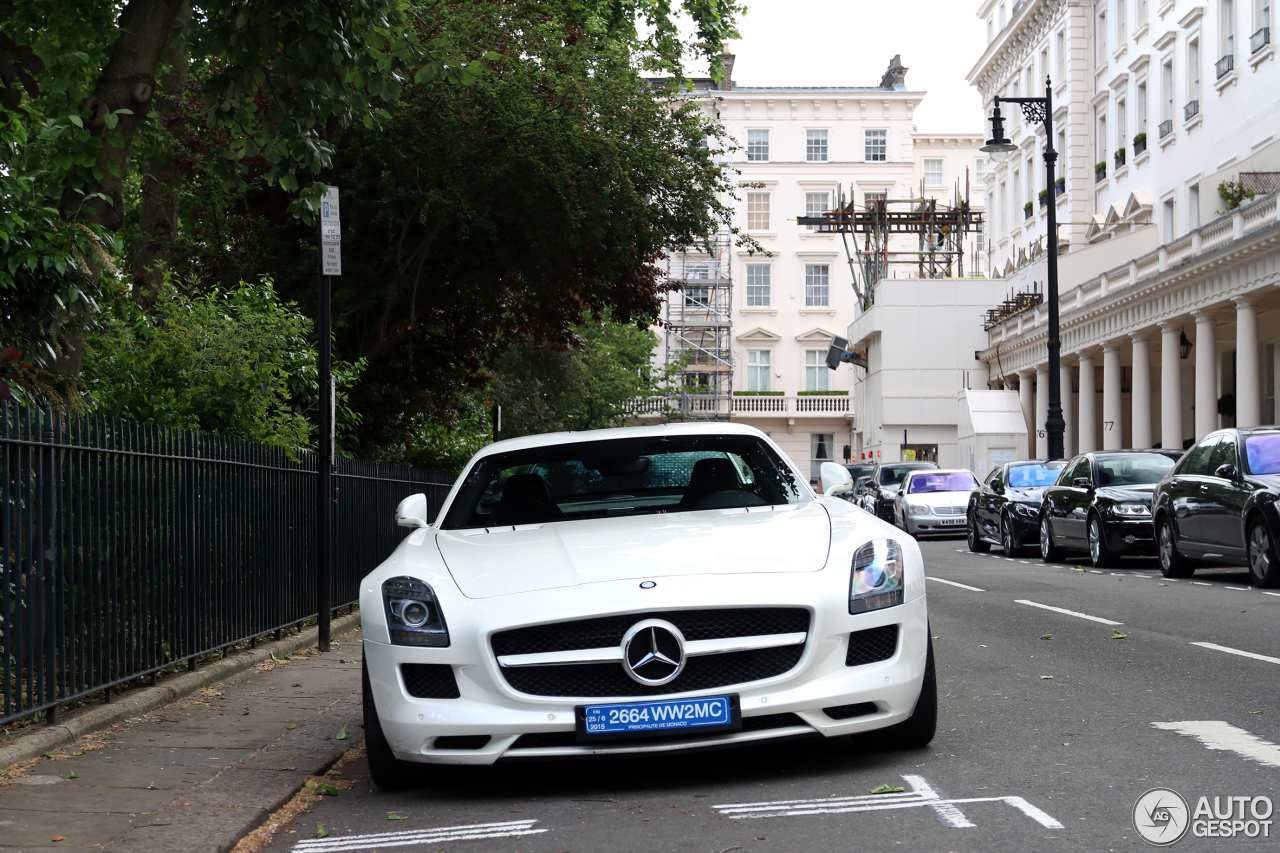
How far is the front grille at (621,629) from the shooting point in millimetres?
6004

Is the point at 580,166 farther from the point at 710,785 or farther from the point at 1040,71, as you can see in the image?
the point at 1040,71

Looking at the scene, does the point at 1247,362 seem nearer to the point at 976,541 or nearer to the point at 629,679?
the point at 976,541

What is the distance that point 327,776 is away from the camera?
6926 mm

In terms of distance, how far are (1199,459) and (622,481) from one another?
1153 centimetres

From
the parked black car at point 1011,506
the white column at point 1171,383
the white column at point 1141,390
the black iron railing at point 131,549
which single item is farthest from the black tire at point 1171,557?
the white column at point 1141,390

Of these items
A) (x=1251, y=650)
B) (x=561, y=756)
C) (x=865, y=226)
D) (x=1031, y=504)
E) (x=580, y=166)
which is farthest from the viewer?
(x=865, y=226)

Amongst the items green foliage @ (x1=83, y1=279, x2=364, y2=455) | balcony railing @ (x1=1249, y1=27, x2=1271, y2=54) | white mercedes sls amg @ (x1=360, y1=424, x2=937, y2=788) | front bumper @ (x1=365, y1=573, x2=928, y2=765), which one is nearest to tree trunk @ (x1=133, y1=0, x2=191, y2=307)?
green foliage @ (x1=83, y1=279, x2=364, y2=455)

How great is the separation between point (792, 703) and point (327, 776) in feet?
7.50

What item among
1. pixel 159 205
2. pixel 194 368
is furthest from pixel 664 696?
pixel 159 205

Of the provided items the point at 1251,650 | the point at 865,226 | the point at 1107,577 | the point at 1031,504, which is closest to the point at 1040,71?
the point at 865,226

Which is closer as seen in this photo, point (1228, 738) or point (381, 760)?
point (381, 760)

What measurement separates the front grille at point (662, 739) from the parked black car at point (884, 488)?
31778mm

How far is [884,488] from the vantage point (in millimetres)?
39188

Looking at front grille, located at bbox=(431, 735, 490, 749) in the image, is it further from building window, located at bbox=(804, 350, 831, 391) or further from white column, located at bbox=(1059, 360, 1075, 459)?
building window, located at bbox=(804, 350, 831, 391)
